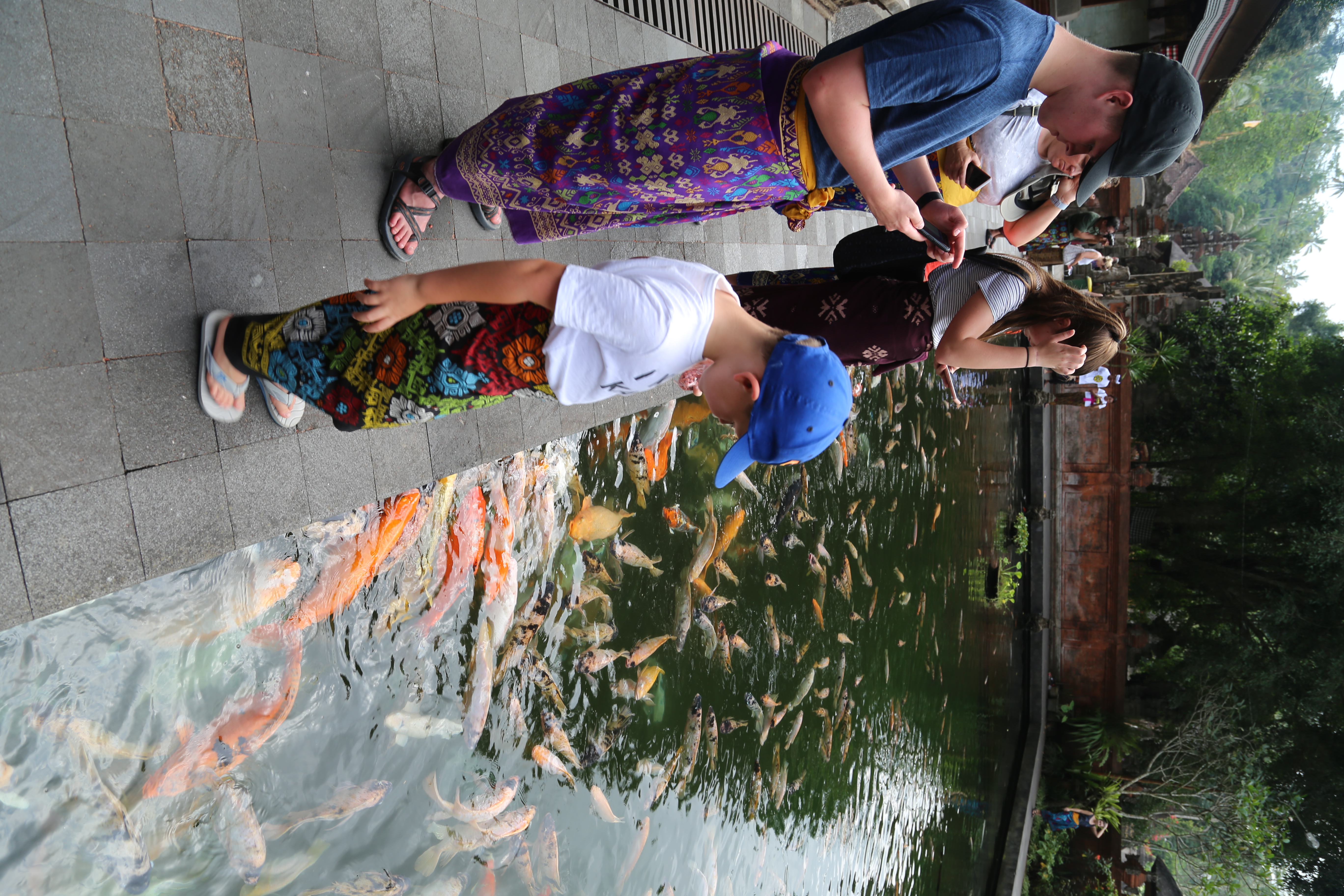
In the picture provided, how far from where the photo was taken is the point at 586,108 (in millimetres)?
2285

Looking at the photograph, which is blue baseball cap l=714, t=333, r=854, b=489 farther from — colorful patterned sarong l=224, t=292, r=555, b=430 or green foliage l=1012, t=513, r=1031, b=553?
green foliage l=1012, t=513, r=1031, b=553

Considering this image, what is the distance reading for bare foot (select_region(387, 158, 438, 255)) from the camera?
9.23 ft

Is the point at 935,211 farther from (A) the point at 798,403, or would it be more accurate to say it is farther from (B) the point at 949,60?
(A) the point at 798,403

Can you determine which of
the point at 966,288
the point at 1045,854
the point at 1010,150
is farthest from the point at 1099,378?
the point at 1010,150

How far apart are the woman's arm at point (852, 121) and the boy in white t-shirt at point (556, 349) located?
456mm

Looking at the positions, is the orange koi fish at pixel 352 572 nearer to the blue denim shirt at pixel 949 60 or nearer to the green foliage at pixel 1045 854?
the blue denim shirt at pixel 949 60

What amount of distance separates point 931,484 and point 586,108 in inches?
277

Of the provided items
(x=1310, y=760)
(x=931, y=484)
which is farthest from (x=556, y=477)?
(x=1310, y=760)

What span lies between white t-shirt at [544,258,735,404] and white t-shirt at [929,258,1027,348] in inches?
52.6

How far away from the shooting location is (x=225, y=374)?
226 cm

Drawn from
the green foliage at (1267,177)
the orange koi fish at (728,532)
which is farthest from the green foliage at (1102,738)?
the orange koi fish at (728,532)

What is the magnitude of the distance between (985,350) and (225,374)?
267cm

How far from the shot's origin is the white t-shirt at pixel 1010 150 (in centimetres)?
239

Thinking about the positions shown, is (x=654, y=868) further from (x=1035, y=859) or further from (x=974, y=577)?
(x=1035, y=859)
